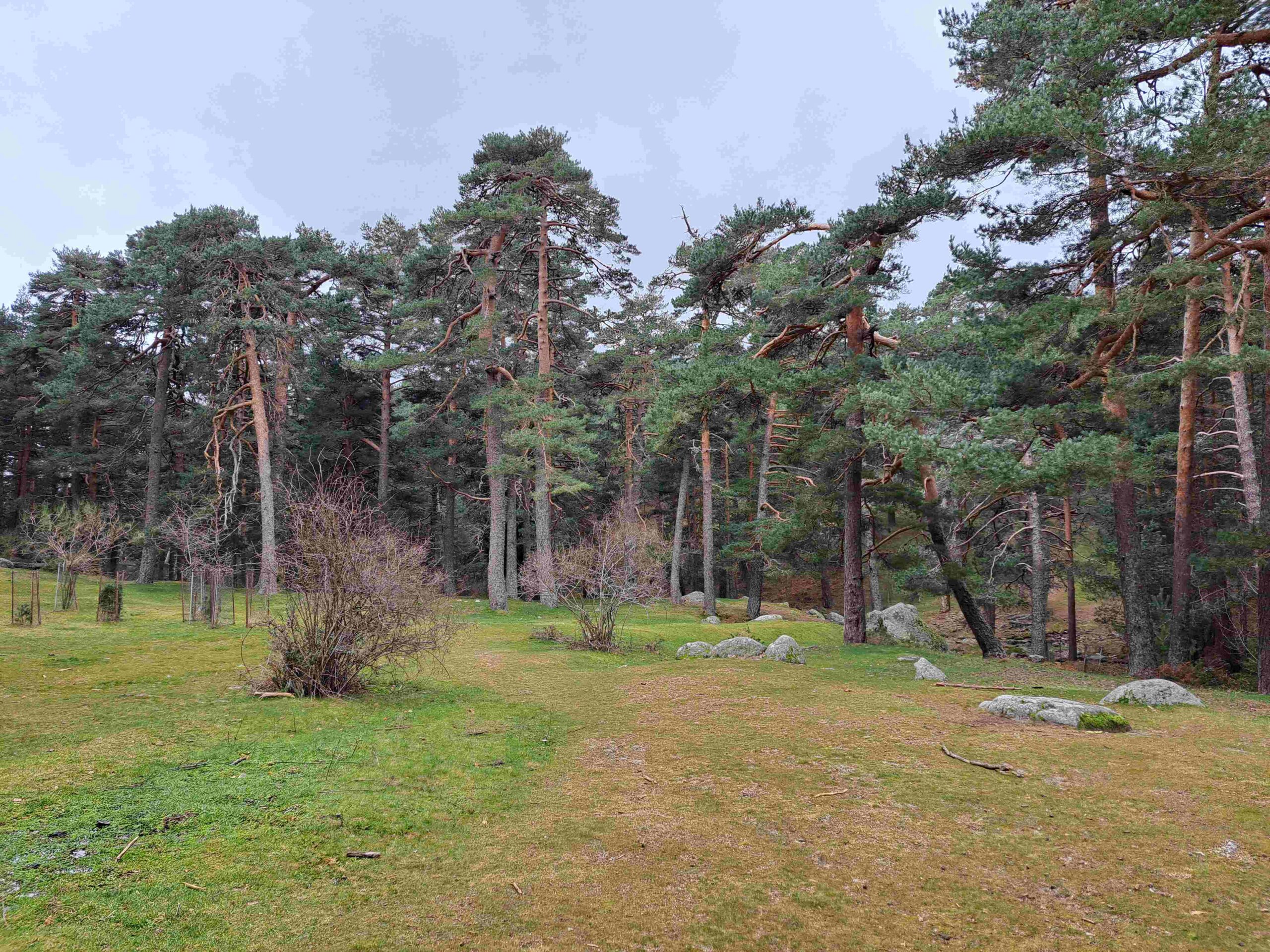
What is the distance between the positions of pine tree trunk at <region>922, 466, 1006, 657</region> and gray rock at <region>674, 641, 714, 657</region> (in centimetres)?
496

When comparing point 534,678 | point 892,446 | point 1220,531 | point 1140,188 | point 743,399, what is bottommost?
point 534,678

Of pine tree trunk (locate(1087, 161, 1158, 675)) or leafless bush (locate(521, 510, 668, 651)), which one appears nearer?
pine tree trunk (locate(1087, 161, 1158, 675))

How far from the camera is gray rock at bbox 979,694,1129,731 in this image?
599 cm

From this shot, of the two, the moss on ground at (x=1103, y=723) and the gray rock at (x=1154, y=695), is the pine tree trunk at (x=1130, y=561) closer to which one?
the gray rock at (x=1154, y=695)

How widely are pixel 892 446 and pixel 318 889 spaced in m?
8.55

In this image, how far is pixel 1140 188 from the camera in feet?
Result: 26.7

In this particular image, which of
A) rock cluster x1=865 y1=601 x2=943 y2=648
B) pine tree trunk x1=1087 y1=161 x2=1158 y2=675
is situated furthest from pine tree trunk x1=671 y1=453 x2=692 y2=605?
pine tree trunk x1=1087 y1=161 x2=1158 y2=675

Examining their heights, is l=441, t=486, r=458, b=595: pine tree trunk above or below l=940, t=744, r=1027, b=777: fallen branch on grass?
above

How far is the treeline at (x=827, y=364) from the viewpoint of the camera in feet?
27.3

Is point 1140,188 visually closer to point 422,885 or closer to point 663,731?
point 663,731

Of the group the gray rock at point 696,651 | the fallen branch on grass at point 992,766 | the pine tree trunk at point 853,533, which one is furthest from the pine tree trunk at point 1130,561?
the fallen branch on grass at point 992,766

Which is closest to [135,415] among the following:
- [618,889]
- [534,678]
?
[534,678]

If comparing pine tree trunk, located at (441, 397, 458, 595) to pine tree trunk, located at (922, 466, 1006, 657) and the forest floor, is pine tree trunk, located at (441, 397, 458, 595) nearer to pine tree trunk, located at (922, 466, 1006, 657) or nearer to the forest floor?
pine tree trunk, located at (922, 466, 1006, 657)

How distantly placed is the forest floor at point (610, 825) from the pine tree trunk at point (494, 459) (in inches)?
549
